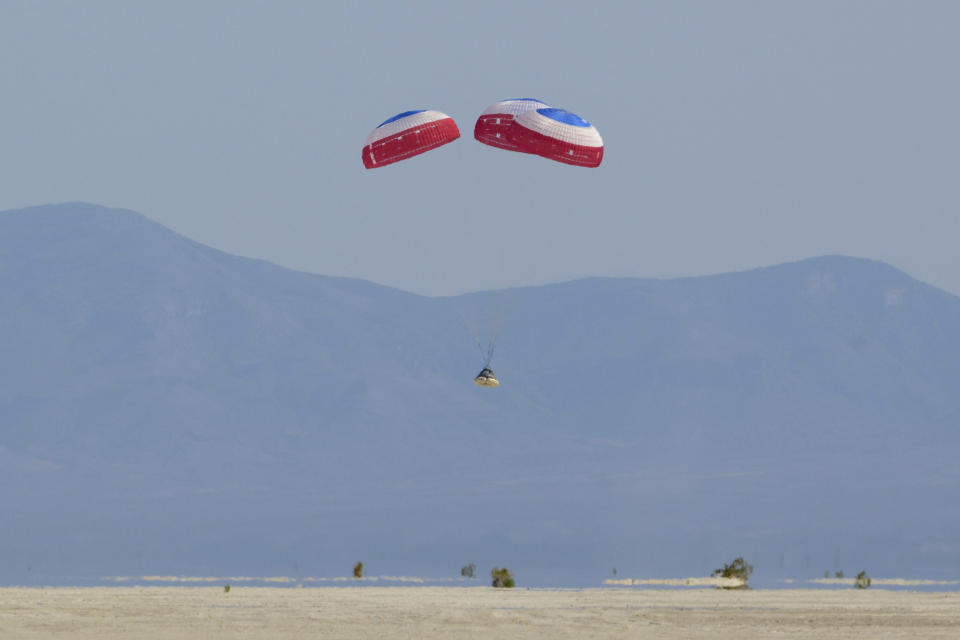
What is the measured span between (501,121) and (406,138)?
3.01 metres

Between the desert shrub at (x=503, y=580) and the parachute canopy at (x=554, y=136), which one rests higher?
the parachute canopy at (x=554, y=136)

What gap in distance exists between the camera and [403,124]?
4906cm

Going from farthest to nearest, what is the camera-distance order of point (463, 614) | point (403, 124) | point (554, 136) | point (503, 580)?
1. point (503, 580)
2. point (403, 124)
3. point (554, 136)
4. point (463, 614)

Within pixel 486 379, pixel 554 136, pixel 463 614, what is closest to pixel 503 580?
pixel 486 379

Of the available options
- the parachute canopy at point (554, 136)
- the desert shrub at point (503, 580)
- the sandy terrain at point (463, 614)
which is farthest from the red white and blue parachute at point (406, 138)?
the desert shrub at point (503, 580)

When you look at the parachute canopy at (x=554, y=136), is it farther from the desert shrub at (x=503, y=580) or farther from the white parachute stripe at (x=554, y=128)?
the desert shrub at (x=503, y=580)

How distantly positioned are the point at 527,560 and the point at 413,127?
153 metres

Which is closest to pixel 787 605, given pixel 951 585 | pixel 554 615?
pixel 554 615

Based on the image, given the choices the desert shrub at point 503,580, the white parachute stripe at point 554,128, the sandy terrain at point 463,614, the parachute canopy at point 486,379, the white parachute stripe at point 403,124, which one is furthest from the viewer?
the desert shrub at point 503,580

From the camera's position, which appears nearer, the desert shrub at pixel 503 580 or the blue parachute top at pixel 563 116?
the blue parachute top at pixel 563 116

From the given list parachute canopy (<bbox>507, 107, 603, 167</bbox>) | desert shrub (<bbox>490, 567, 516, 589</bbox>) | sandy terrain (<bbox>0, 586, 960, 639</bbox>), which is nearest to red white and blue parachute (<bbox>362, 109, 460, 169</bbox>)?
parachute canopy (<bbox>507, 107, 603, 167</bbox>)

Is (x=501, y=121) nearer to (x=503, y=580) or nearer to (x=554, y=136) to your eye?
(x=554, y=136)

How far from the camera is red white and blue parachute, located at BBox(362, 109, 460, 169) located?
48750mm

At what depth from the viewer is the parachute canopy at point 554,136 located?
47656 mm
